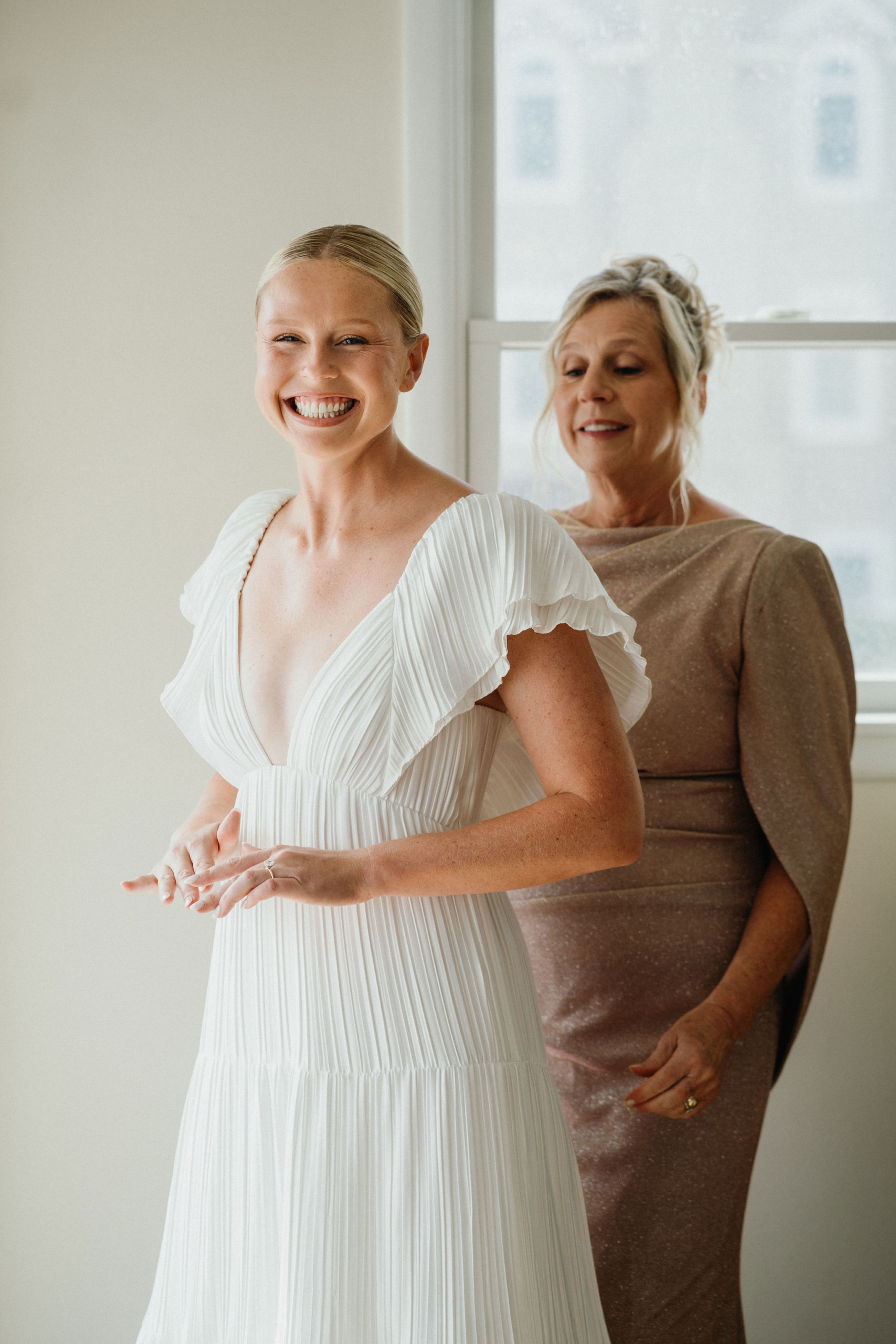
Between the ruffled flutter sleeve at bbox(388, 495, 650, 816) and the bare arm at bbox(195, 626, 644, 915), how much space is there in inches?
1.2

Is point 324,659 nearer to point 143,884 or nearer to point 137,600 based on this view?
point 143,884

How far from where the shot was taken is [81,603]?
6.14ft

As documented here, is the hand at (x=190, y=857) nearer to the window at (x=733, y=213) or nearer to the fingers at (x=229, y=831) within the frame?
the fingers at (x=229, y=831)

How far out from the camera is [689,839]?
1.51 meters

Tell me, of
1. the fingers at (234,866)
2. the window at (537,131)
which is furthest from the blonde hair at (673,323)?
the fingers at (234,866)

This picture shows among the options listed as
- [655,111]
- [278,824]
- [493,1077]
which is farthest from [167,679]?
[655,111]

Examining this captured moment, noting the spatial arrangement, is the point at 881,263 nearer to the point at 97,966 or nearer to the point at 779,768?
the point at 779,768

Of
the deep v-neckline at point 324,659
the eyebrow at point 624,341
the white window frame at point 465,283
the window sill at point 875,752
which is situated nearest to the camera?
the deep v-neckline at point 324,659

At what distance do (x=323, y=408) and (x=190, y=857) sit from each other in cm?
43

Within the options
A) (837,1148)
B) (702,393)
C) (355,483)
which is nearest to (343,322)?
(355,483)

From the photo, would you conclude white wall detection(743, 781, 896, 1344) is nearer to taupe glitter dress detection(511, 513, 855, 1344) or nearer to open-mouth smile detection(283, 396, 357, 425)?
taupe glitter dress detection(511, 513, 855, 1344)

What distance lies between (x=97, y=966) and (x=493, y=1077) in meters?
1.11

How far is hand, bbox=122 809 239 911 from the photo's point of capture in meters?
1.02

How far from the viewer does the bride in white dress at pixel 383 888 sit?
93 cm
